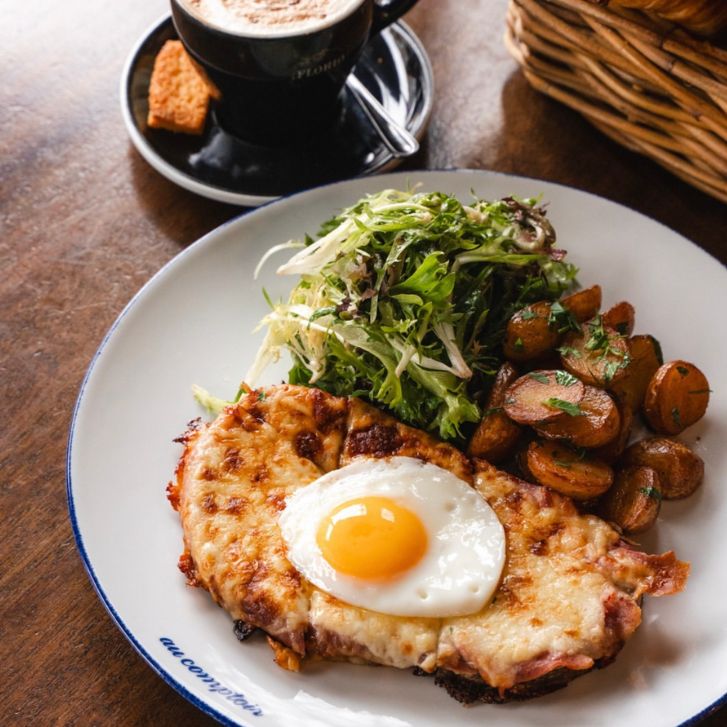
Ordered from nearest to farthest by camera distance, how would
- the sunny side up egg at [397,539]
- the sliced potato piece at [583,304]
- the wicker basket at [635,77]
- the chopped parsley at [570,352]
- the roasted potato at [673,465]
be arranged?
1. the sunny side up egg at [397,539]
2. the roasted potato at [673,465]
3. the chopped parsley at [570,352]
4. the sliced potato piece at [583,304]
5. the wicker basket at [635,77]

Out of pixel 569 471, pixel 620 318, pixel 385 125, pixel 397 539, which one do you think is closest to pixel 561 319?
pixel 620 318

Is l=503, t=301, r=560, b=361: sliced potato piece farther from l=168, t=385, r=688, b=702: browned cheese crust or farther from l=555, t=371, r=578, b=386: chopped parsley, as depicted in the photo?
l=168, t=385, r=688, b=702: browned cheese crust

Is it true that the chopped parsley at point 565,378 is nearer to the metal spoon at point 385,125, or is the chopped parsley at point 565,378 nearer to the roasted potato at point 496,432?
the roasted potato at point 496,432

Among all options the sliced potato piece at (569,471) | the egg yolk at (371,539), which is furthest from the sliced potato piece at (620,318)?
the egg yolk at (371,539)

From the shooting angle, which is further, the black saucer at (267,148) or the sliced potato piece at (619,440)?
the black saucer at (267,148)

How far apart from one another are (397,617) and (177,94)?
8.65 feet

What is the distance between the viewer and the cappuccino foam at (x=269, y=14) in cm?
348

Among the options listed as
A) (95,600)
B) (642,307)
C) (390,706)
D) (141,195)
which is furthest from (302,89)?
(390,706)

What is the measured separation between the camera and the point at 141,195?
4.08 metres

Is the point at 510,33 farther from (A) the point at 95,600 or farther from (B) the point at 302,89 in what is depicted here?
(A) the point at 95,600

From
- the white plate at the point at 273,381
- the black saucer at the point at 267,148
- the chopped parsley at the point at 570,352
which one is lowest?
the white plate at the point at 273,381

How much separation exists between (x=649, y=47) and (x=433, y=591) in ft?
7.49

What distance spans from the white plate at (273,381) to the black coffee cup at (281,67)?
0.43 m

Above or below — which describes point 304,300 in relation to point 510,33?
below
